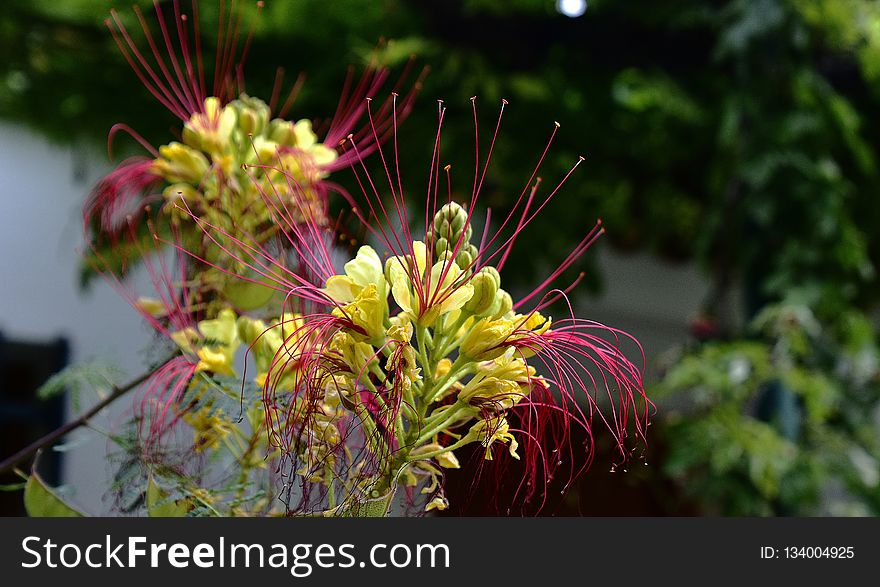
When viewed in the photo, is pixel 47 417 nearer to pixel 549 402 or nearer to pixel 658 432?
pixel 658 432

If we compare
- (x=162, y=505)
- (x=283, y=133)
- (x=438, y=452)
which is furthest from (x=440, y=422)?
(x=283, y=133)

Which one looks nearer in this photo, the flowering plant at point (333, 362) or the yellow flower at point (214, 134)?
the flowering plant at point (333, 362)

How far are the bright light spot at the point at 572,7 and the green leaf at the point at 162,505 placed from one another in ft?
4.20

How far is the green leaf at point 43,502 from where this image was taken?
1.28 feet

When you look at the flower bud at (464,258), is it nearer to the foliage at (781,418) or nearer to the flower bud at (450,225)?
the flower bud at (450,225)

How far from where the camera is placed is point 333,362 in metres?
0.36

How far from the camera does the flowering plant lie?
0.34 metres

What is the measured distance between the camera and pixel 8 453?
2.02 m

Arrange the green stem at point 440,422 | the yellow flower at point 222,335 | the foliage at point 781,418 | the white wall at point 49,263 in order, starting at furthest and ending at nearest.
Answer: the white wall at point 49,263 < the foliage at point 781,418 < the yellow flower at point 222,335 < the green stem at point 440,422

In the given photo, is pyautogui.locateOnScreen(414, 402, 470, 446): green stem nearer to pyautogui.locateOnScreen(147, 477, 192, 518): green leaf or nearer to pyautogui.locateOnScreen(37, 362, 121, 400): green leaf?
pyautogui.locateOnScreen(147, 477, 192, 518): green leaf

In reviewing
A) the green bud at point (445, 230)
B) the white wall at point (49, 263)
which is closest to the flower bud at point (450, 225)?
the green bud at point (445, 230)

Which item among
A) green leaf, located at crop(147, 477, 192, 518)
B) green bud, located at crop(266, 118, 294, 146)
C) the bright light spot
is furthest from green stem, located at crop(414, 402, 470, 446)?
the bright light spot

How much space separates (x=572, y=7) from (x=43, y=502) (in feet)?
4.31
